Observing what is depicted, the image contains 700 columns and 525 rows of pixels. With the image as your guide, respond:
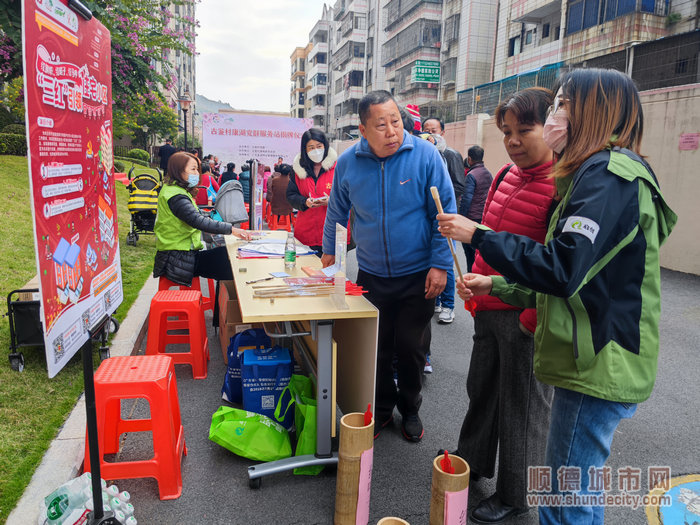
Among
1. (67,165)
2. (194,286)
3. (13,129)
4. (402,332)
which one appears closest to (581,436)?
(402,332)

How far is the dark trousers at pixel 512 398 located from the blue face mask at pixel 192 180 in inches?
112

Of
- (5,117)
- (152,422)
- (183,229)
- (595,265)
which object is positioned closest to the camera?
(595,265)

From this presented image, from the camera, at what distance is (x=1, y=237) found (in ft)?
21.8

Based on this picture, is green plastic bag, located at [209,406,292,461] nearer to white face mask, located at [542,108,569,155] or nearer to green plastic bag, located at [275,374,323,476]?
green plastic bag, located at [275,374,323,476]

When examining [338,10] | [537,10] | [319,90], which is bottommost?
[537,10]

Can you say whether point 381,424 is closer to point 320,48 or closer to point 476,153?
point 476,153

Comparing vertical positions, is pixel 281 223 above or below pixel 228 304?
above

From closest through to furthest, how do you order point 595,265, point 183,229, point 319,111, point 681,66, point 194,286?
point 595,265 → point 183,229 → point 194,286 → point 681,66 → point 319,111

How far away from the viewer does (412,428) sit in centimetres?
310

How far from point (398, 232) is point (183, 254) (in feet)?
7.74

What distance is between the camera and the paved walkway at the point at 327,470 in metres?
2.43

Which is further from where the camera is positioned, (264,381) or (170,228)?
(170,228)

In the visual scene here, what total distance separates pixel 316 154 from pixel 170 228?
1.46 metres

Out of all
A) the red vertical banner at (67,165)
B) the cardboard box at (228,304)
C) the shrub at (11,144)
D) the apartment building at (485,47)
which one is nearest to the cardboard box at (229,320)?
the cardboard box at (228,304)
